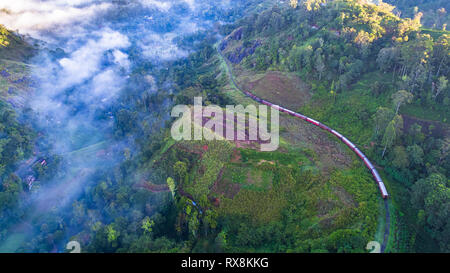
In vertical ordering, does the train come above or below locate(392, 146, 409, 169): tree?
below

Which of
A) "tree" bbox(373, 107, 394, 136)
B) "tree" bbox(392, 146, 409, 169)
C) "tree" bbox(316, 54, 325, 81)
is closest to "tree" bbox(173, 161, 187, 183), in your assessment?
"tree" bbox(392, 146, 409, 169)

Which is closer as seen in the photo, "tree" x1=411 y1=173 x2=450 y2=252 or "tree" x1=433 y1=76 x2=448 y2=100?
"tree" x1=411 y1=173 x2=450 y2=252

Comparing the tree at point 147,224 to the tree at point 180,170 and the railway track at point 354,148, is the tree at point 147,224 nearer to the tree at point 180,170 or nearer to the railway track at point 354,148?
the tree at point 180,170

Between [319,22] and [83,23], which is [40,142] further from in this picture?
[83,23]

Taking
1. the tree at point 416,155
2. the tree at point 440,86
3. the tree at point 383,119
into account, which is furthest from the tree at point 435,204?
the tree at point 440,86

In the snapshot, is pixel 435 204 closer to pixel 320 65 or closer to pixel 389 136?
pixel 389 136

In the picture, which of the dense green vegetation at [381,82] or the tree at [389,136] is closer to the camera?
the dense green vegetation at [381,82]

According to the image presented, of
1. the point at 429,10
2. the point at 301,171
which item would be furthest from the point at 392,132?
the point at 429,10

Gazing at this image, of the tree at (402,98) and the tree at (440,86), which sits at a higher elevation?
the tree at (440,86)

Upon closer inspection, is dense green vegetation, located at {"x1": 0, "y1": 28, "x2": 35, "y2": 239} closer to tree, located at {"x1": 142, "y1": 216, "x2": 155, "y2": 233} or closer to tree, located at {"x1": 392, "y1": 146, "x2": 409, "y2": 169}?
tree, located at {"x1": 142, "y1": 216, "x2": 155, "y2": 233}

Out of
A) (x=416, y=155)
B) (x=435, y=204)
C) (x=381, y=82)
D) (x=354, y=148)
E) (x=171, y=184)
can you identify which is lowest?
(x=171, y=184)

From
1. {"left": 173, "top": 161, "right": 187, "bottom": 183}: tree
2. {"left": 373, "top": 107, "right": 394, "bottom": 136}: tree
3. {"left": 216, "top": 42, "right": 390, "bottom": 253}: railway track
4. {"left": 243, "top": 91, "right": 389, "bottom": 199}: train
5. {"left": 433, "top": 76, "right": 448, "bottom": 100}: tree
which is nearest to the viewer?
{"left": 216, "top": 42, "right": 390, "bottom": 253}: railway track

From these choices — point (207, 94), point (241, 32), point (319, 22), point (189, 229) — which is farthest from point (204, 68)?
point (189, 229)
